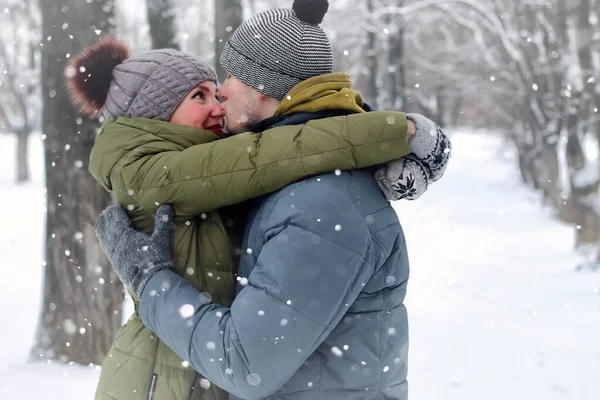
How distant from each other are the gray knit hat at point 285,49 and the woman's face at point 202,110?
26 centimetres

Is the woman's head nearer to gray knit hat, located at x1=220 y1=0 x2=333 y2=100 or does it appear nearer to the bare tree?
gray knit hat, located at x1=220 y1=0 x2=333 y2=100

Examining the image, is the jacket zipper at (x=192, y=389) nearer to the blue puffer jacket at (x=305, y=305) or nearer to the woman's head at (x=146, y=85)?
the blue puffer jacket at (x=305, y=305)

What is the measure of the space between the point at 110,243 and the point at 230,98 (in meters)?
0.61

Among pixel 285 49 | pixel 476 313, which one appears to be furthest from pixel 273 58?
pixel 476 313

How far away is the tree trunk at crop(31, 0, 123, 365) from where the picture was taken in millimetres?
5266

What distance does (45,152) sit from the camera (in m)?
5.45

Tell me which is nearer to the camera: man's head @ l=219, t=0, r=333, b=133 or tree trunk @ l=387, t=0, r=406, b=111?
man's head @ l=219, t=0, r=333, b=133

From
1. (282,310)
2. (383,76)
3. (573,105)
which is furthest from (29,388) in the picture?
(383,76)

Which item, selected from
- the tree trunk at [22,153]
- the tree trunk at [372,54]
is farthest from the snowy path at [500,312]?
the tree trunk at [22,153]

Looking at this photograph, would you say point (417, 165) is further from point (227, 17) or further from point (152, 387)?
point (227, 17)

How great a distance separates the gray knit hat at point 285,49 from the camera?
2.00 metres

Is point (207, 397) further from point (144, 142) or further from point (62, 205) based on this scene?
→ point (62, 205)

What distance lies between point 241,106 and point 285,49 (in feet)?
0.81

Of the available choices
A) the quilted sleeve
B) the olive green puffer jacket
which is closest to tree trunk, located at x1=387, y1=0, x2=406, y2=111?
the olive green puffer jacket
